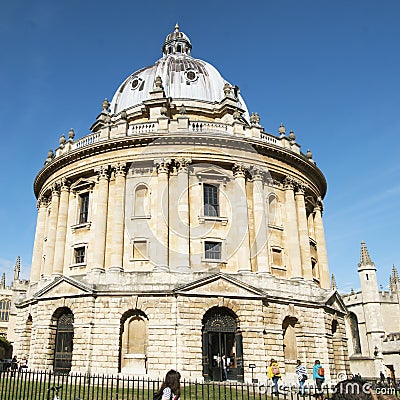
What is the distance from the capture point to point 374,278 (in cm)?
5531

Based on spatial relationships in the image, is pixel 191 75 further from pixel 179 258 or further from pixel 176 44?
pixel 179 258

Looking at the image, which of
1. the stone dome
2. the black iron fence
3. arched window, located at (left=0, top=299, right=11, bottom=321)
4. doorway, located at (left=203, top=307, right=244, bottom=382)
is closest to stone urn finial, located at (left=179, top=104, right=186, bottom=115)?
the stone dome

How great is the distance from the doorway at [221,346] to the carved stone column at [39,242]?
54.0 ft

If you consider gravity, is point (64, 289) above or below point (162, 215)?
below

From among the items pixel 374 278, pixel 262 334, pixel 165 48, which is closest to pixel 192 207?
pixel 262 334

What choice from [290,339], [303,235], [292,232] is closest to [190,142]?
[292,232]

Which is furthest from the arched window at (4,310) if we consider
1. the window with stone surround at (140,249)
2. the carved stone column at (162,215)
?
the carved stone column at (162,215)

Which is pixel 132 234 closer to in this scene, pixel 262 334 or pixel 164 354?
pixel 164 354

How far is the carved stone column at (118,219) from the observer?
29734 mm

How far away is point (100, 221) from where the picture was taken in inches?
1222

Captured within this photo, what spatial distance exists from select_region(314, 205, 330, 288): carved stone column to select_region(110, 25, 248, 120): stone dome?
12.2 meters

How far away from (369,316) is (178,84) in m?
34.8

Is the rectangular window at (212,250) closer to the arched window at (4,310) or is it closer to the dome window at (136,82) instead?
the dome window at (136,82)

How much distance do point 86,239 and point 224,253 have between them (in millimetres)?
9915
